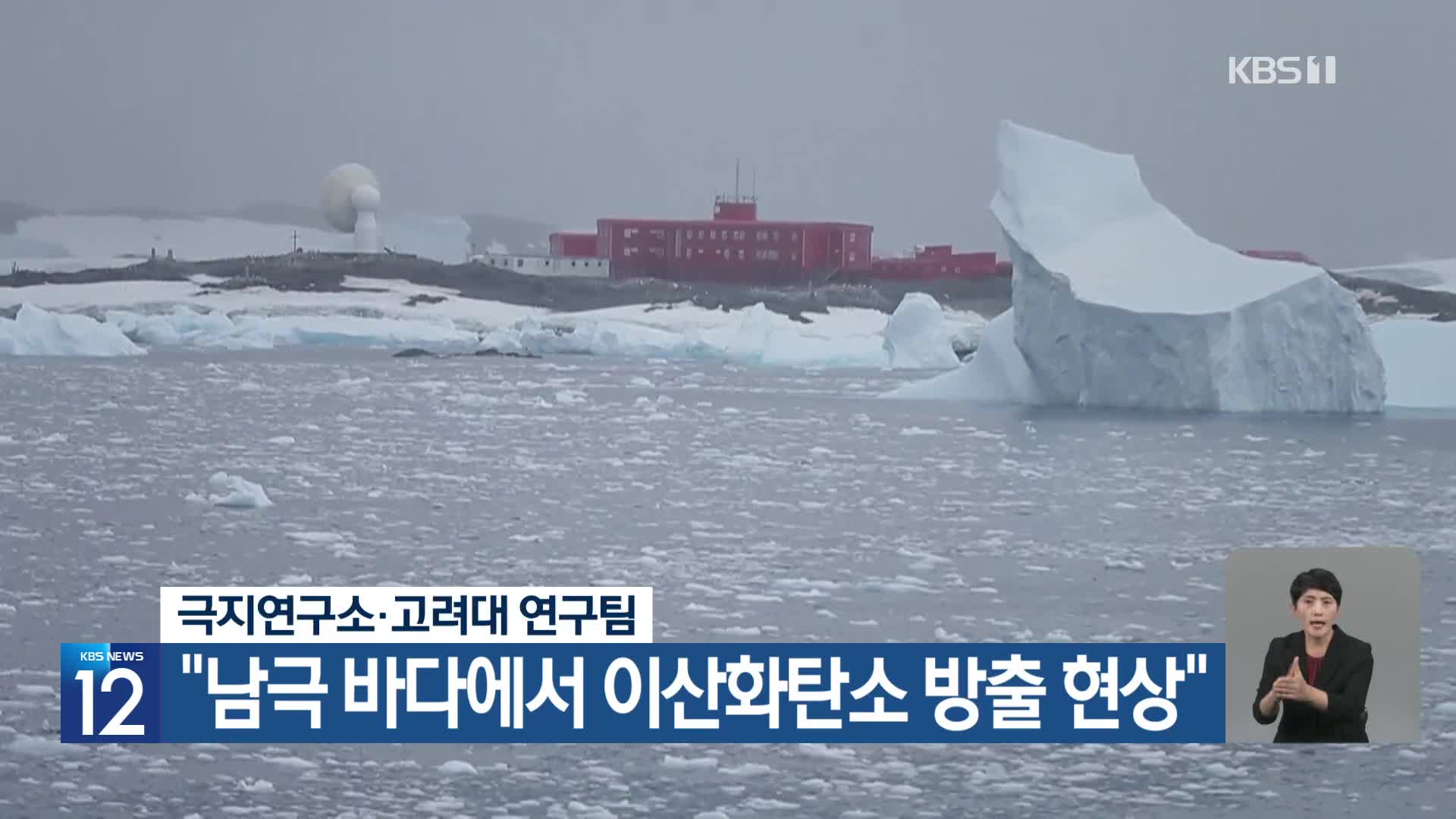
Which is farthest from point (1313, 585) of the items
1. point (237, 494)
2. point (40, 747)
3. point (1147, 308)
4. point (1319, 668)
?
point (1147, 308)

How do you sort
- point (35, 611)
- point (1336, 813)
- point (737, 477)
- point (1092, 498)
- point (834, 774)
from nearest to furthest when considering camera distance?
point (1336, 813), point (834, 774), point (35, 611), point (1092, 498), point (737, 477)

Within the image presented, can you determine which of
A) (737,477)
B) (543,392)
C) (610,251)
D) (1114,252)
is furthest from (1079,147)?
(610,251)

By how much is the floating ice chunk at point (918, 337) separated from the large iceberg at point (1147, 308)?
7.97 m

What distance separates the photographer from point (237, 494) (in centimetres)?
974

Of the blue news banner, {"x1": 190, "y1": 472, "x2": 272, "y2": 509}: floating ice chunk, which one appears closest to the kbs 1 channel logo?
the blue news banner

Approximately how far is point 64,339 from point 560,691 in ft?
93.6

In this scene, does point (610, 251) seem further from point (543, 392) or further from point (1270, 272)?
point (1270, 272)

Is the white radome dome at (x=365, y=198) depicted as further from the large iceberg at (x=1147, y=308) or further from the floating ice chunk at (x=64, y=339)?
the large iceberg at (x=1147, y=308)

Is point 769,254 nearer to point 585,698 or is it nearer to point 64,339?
point 64,339

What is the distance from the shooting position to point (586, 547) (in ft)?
27.8

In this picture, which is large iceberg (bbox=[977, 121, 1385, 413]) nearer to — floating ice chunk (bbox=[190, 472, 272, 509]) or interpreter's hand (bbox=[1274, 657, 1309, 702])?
floating ice chunk (bbox=[190, 472, 272, 509])

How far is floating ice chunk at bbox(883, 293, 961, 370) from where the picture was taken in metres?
26.7

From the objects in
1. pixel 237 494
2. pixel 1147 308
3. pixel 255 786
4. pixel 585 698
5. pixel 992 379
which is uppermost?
pixel 1147 308

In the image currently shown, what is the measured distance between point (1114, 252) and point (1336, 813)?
530 inches
